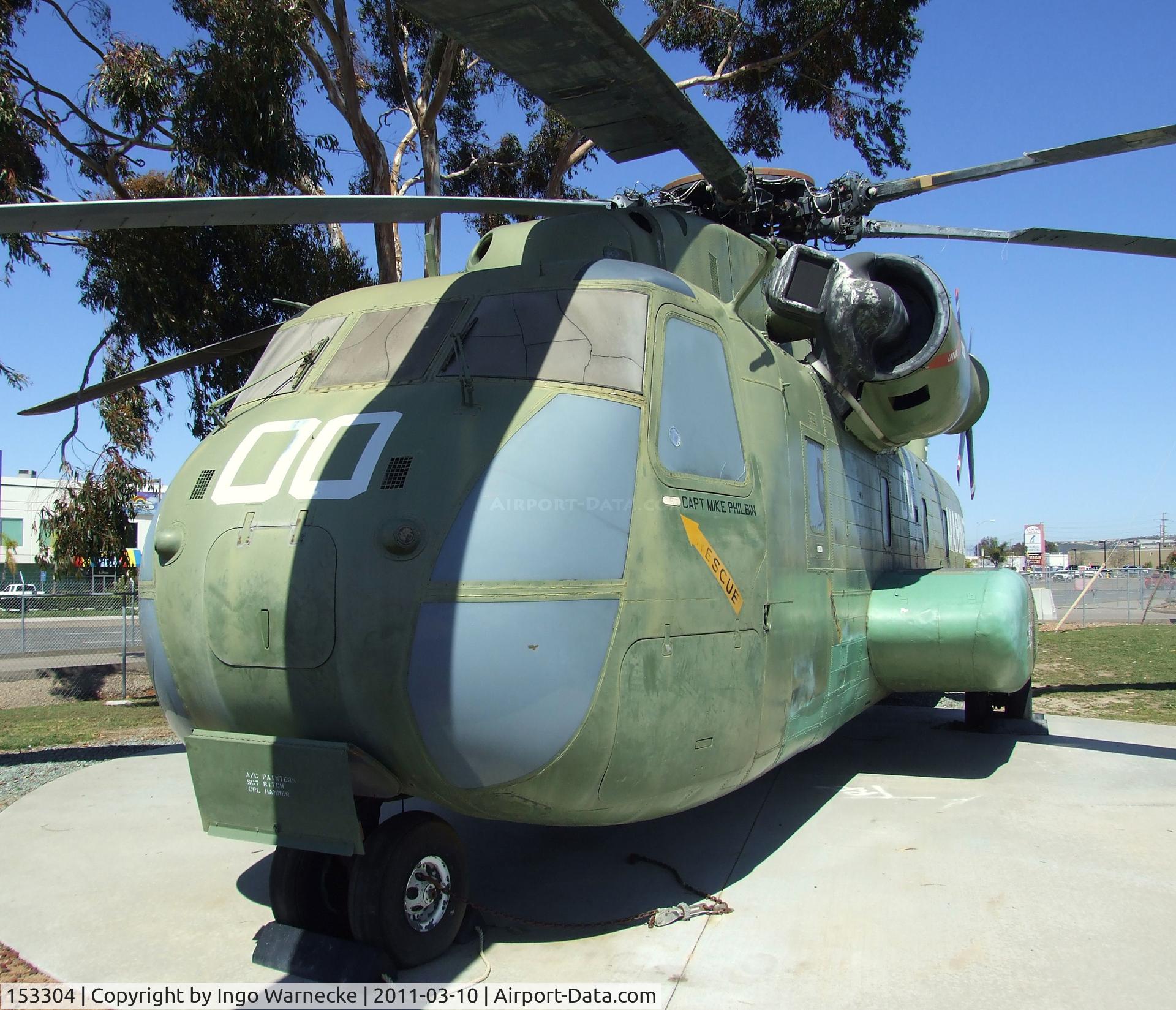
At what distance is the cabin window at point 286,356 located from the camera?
4.60 meters

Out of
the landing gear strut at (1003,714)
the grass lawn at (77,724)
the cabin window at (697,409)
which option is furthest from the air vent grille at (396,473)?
the grass lawn at (77,724)

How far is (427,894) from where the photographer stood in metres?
3.76

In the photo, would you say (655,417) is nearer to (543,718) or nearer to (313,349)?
(543,718)

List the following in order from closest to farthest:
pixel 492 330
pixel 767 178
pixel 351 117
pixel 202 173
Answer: pixel 492 330 → pixel 767 178 → pixel 202 173 → pixel 351 117

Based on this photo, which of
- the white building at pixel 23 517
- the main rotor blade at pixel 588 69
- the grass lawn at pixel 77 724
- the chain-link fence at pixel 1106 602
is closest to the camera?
the main rotor blade at pixel 588 69

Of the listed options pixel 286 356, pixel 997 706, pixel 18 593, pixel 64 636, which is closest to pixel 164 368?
pixel 286 356

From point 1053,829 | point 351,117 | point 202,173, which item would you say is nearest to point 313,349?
point 1053,829

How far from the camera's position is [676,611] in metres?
3.87

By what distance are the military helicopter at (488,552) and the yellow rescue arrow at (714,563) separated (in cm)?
2

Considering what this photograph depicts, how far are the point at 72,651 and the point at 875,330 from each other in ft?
68.6

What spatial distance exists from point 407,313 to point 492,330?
1.79 feet

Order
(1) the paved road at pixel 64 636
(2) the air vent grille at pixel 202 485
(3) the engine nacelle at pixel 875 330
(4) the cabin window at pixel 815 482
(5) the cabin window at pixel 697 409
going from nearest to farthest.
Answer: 1. (2) the air vent grille at pixel 202 485
2. (5) the cabin window at pixel 697 409
3. (4) the cabin window at pixel 815 482
4. (3) the engine nacelle at pixel 875 330
5. (1) the paved road at pixel 64 636

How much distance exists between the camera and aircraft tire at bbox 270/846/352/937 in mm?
3820

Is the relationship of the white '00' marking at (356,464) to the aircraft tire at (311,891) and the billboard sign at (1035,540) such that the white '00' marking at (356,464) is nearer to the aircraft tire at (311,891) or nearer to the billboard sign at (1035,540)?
the aircraft tire at (311,891)
